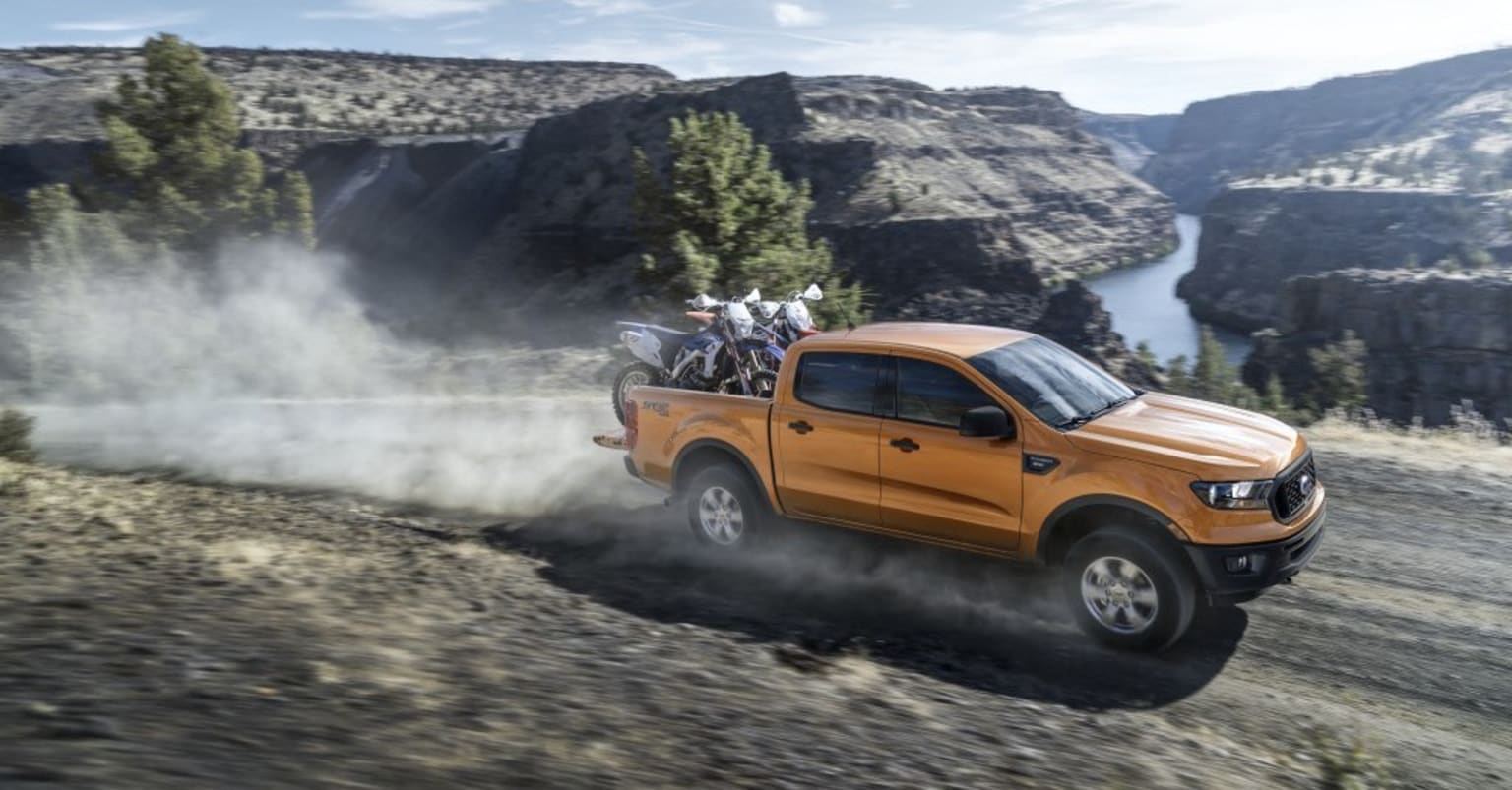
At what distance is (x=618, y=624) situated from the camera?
6145 mm

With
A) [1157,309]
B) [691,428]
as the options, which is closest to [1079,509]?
[691,428]

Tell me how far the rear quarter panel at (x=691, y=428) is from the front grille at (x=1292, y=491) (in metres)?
3.31

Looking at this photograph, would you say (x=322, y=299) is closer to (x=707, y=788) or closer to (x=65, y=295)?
(x=65, y=295)

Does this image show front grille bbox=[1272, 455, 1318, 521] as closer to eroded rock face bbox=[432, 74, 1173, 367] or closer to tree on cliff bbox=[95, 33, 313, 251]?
tree on cliff bbox=[95, 33, 313, 251]

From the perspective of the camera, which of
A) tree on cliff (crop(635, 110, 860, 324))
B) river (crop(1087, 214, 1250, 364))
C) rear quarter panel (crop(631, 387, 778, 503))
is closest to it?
rear quarter panel (crop(631, 387, 778, 503))

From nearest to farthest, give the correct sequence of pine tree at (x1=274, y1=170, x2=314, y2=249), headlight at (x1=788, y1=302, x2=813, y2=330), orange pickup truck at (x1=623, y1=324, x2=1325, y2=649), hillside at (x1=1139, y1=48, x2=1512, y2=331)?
orange pickup truck at (x1=623, y1=324, x2=1325, y2=649)
headlight at (x1=788, y1=302, x2=813, y2=330)
pine tree at (x1=274, y1=170, x2=314, y2=249)
hillside at (x1=1139, y1=48, x2=1512, y2=331)

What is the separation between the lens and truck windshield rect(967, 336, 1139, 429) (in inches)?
254

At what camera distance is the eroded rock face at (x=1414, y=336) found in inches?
2613

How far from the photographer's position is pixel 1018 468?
6.25 m

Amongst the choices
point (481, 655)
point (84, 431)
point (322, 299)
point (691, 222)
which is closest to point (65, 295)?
point (322, 299)

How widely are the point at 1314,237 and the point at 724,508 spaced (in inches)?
4940

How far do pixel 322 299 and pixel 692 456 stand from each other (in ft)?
87.1

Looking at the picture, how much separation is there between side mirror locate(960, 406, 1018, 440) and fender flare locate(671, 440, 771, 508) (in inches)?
71.8

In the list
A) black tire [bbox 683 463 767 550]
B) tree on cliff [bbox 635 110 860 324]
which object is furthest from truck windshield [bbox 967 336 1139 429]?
tree on cliff [bbox 635 110 860 324]
